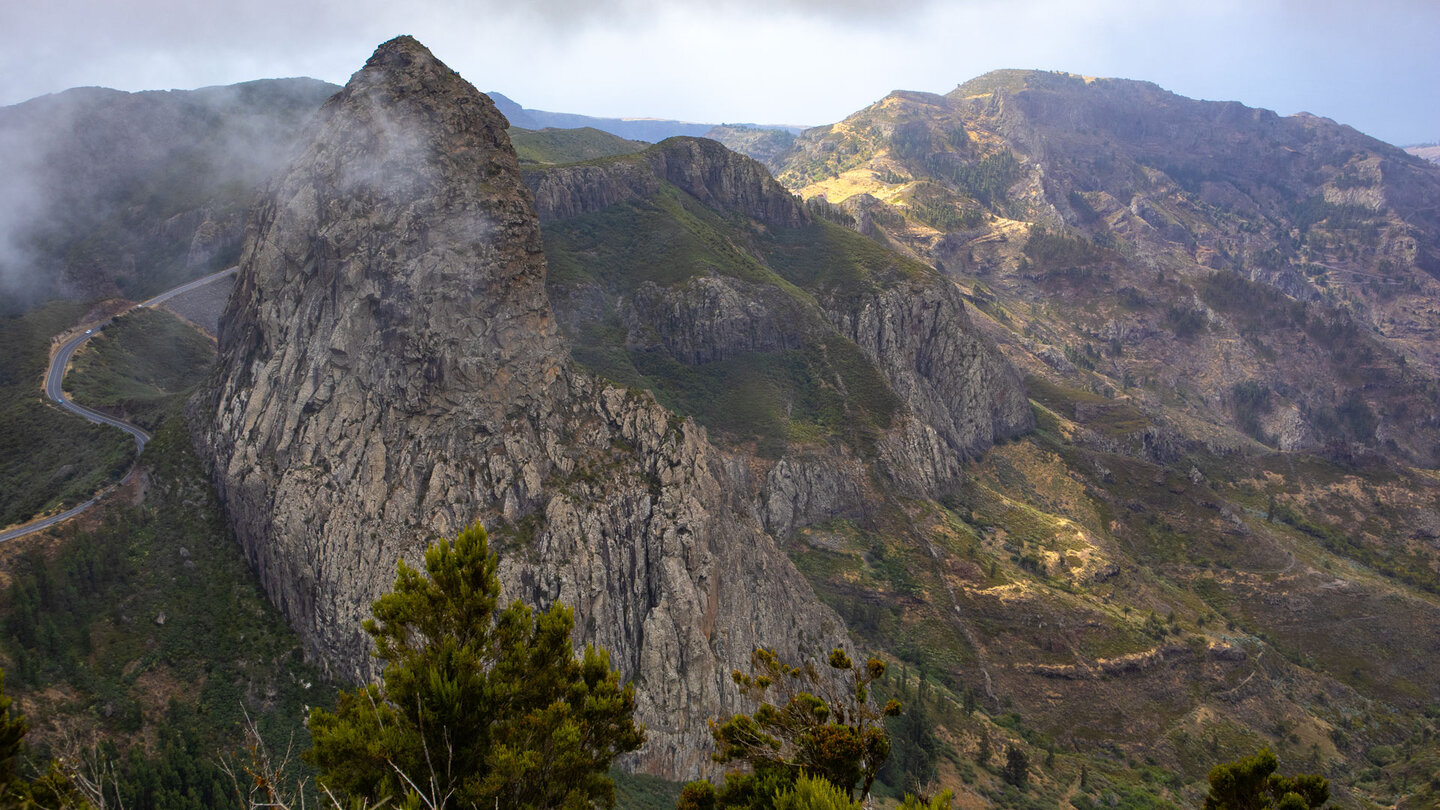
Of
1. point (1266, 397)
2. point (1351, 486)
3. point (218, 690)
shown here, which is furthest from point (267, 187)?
point (1266, 397)

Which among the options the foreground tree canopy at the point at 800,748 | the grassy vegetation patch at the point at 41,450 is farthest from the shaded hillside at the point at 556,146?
the foreground tree canopy at the point at 800,748

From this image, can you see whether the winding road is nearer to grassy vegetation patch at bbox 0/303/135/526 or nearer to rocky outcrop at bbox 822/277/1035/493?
grassy vegetation patch at bbox 0/303/135/526

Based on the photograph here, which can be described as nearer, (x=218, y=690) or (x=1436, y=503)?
(x=218, y=690)

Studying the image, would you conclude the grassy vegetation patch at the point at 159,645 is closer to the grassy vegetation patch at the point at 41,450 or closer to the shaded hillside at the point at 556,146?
the grassy vegetation patch at the point at 41,450

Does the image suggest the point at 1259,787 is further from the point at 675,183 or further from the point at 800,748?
the point at 675,183

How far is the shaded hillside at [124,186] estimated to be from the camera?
114438 mm

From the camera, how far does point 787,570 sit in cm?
7794

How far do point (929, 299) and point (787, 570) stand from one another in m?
79.1

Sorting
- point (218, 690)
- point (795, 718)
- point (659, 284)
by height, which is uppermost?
point (659, 284)

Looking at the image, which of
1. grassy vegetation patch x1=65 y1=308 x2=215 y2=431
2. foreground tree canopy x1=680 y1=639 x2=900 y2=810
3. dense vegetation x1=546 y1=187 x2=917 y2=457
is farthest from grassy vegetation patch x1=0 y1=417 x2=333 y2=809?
dense vegetation x1=546 y1=187 x2=917 y2=457

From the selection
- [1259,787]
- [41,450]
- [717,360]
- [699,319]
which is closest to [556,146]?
[699,319]

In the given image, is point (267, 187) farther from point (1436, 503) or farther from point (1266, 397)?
point (1266, 397)

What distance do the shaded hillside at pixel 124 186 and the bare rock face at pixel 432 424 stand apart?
64.2 meters

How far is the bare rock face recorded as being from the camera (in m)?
57.9
